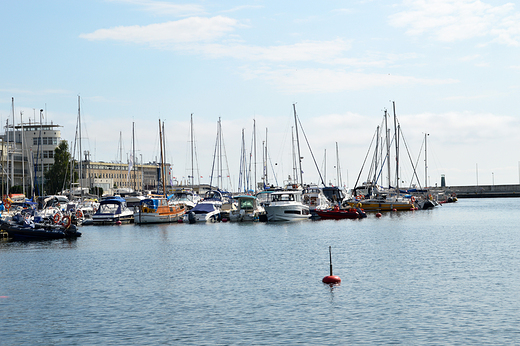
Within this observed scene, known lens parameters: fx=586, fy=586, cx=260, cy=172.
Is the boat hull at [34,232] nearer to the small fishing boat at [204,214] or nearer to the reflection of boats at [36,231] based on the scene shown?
the reflection of boats at [36,231]

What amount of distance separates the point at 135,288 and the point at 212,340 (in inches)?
481

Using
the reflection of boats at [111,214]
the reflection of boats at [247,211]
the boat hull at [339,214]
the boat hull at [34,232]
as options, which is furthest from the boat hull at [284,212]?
the boat hull at [34,232]

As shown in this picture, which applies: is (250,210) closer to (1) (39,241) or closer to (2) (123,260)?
(1) (39,241)

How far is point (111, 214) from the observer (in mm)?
82125

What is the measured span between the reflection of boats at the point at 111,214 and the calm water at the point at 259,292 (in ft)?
75.4

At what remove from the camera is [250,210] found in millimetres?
85125

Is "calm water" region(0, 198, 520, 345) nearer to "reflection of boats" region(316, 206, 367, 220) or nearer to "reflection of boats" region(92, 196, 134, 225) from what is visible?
"reflection of boats" region(92, 196, 134, 225)

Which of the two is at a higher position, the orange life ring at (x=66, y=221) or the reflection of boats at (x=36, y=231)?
the orange life ring at (x=66, y=221)

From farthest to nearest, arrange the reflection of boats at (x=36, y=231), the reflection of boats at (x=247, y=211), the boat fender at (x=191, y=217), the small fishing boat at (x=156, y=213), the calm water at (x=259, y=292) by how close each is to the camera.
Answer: the reflection of boats at (x=247, y=211) → the boat fender at (x=191, y=217) → the small fishing boat at (x=156, y=213) → the reflection of boats at (x=36, y=231) → the calm water at (x=259, y=292)

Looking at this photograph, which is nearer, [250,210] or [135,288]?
[135,288]

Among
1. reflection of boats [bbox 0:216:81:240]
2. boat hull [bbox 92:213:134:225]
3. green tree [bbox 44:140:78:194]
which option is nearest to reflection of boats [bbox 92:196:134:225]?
boat hull [bbox 92:213:134:225]

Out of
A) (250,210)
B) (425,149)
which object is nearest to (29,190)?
(250,210)

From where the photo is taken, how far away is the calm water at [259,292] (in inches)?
933

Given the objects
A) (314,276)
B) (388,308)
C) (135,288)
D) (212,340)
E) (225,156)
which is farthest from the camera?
(225,156)
